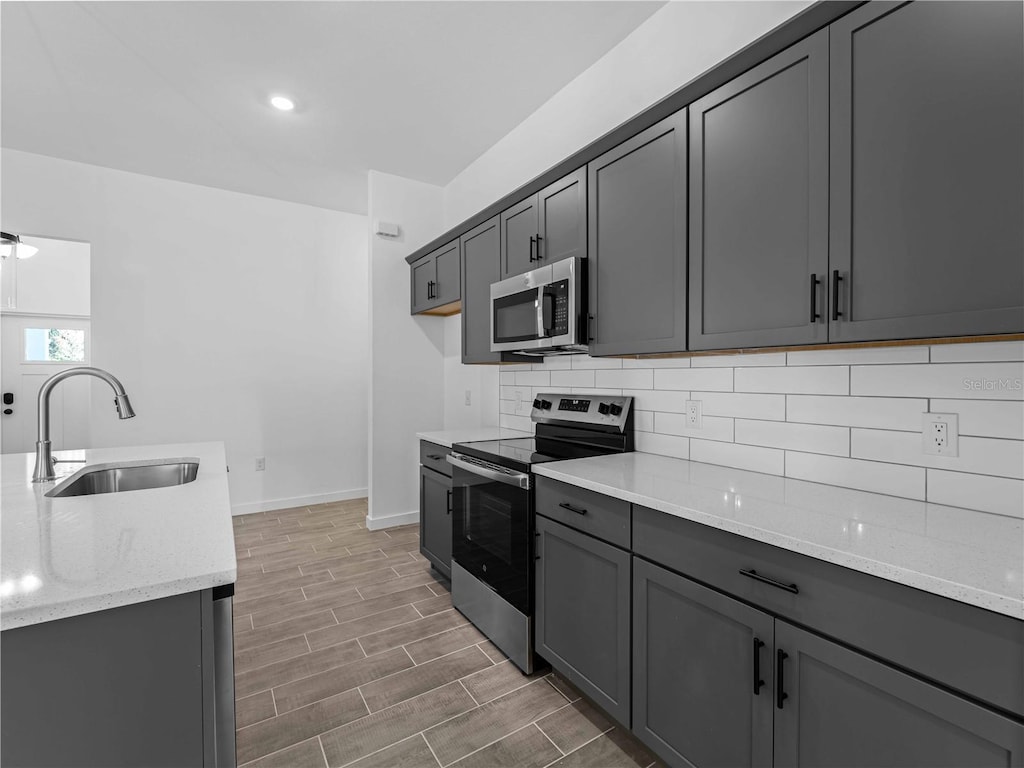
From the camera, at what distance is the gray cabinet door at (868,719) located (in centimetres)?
85

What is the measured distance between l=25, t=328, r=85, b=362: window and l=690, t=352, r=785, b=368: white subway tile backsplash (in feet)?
21.3

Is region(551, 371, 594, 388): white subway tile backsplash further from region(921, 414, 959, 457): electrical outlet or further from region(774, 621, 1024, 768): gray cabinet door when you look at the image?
region(774, 621, 1024, 768): gray cabinet door

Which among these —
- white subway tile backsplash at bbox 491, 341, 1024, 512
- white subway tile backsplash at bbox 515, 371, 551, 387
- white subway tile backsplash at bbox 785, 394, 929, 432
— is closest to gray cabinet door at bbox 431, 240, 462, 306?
white subway tile backsplash at bbox 515, 371, 551, 387

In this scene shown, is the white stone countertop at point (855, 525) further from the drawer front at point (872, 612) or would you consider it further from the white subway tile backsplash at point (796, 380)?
the white subway tile backsplash at point (796, 380)

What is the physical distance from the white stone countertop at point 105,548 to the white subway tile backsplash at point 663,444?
66.6 inches

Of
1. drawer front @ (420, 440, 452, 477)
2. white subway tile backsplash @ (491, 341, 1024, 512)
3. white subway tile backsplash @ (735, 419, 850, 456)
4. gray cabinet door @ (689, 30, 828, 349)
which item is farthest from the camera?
drawer front @ (420, 440, 452, 477)

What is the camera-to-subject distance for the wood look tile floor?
1.63 meters

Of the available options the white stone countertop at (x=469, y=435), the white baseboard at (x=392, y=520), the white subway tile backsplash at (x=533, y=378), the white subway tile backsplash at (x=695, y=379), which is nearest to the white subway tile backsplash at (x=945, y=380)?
the white subway tile backsplash at (x=695, y=379)

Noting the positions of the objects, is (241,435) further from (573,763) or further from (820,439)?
(820,439)

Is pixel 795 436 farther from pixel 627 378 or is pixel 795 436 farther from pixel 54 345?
pixel 54 345

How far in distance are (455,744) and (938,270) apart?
1.97 m

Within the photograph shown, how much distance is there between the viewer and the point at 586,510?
1.73 metres

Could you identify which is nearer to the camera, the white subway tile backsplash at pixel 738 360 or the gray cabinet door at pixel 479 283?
the white subway tile backsplash at pixel 738 360

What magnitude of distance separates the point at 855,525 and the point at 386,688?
1.79 metres
